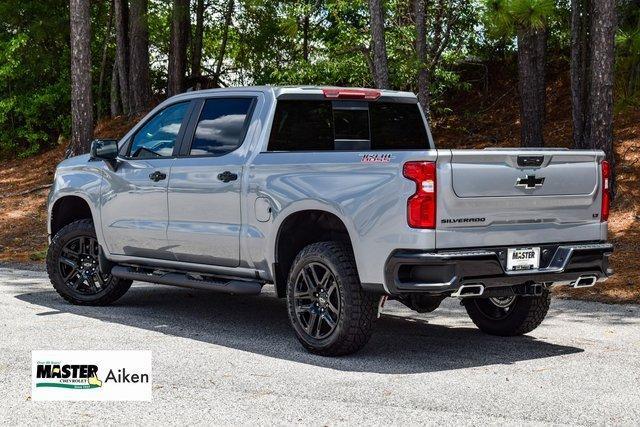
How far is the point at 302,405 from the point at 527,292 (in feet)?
7.15

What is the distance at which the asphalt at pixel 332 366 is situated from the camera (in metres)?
5.74

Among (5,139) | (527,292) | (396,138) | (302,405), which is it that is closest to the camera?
(302,405)

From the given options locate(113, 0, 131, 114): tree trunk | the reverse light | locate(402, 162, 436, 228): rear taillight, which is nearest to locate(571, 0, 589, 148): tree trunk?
the reverse light

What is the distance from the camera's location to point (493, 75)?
23.7 m

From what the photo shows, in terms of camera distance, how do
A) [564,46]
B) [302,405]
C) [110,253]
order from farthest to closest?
[564,46] → [110,253] → [302,405]

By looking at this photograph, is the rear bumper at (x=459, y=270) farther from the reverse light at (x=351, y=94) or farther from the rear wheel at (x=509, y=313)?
the reverse light at (x=351, y=94)

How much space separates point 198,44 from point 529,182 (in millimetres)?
20628

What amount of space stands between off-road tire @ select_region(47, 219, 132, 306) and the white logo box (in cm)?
375

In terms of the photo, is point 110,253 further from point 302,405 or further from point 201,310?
point 302,405

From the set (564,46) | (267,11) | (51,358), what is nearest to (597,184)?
(51,358)

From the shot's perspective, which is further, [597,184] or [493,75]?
[493,75]

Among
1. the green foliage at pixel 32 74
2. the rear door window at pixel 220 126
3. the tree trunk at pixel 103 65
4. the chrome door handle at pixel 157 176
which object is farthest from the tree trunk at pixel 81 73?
the rear door window at pixel 220 126

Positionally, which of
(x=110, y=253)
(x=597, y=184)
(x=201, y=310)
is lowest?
(x=201, y=310)

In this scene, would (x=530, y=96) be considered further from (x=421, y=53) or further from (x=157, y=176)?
(x=157, y=176)
